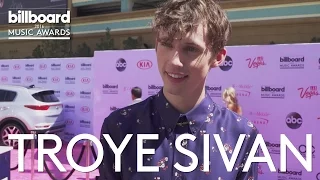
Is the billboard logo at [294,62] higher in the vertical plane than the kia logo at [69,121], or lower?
higher

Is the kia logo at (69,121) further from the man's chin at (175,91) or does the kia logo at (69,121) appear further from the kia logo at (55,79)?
the man's chin at (175,91)

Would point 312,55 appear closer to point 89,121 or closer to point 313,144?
point 313,144

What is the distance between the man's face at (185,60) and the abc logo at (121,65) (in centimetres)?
608

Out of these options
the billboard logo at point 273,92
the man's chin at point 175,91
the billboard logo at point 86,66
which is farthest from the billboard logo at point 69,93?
the man's chin at point 175,91

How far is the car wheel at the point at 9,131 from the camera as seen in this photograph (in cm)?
966

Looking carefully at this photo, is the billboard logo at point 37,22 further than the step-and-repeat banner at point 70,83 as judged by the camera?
Yes

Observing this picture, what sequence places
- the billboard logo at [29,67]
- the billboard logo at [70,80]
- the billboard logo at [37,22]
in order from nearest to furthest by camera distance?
the billboard logo at [70,80] → the billboard logo at [29,67] → the billboard logo at [37,22]

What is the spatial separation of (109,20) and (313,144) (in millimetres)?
16619

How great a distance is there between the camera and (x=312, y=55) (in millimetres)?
5398

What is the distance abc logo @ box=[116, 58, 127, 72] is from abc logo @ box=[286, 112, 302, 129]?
306cm

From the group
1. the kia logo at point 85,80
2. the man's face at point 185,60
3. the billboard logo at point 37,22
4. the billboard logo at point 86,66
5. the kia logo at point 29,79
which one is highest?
the billboard logo at point 37,22

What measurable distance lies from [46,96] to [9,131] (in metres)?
1.18

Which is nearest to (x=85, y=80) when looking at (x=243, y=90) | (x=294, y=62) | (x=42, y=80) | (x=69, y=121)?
(x=69, y=121)

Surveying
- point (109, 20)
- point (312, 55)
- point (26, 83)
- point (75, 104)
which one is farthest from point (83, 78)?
point (109, 20)
